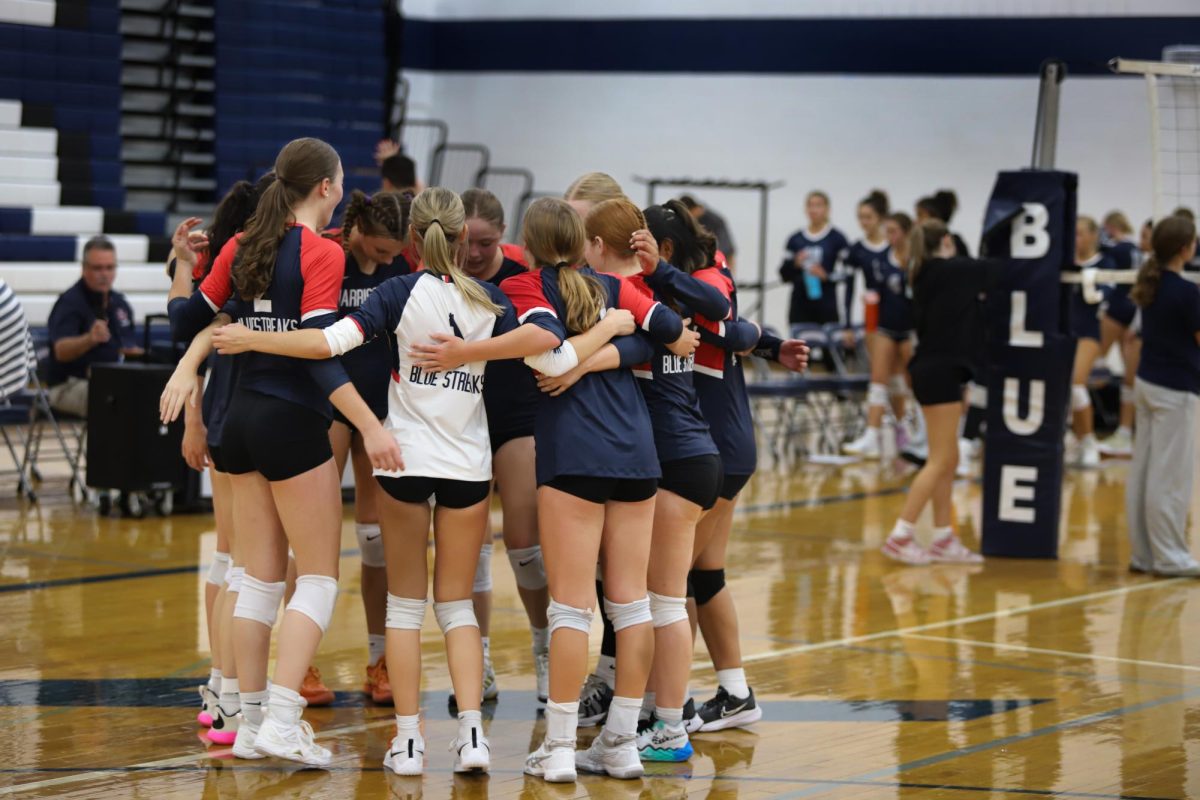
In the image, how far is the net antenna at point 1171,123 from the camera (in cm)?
832

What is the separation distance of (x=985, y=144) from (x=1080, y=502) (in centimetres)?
878

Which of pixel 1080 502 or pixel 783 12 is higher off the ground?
pixel 783 12

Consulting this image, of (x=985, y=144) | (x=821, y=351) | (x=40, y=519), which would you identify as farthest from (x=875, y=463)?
(x=985, y=144)

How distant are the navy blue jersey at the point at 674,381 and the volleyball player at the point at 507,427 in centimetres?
51

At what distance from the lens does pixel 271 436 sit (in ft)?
14.7

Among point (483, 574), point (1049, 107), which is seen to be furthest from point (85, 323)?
point (1049, 107)

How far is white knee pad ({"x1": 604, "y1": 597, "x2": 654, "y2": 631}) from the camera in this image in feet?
15.0

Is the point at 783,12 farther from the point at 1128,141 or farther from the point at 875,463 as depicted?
the point at 875,463

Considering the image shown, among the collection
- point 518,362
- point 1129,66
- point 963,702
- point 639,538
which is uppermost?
point 1129,66

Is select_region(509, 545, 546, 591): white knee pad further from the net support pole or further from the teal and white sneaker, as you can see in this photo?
the net support pole

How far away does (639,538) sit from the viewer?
458 centimetres

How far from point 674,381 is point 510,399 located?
1.98 feet

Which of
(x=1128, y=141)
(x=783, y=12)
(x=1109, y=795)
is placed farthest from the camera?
(x=783, y=12)

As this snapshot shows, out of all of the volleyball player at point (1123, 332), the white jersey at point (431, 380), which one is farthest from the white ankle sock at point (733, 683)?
the volleyball player at point (1123, 332)
